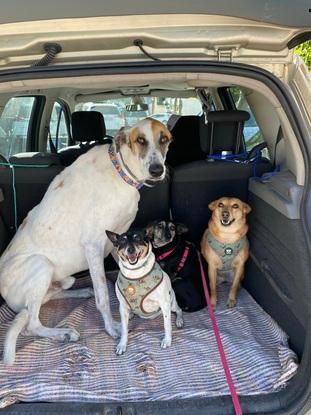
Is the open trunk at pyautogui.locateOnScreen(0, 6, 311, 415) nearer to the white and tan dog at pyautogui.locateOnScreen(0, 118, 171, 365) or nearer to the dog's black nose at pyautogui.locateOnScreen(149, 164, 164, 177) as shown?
the white and tan dog at pyautogui.locateOnScreen(0, 118, 171, 365)

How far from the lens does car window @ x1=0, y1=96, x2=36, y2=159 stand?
4418 mm

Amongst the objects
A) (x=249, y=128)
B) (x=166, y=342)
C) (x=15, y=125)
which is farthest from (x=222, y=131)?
(x=15, y=125)

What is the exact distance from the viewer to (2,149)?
14.8 feet

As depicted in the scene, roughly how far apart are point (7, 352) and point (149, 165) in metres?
1.41

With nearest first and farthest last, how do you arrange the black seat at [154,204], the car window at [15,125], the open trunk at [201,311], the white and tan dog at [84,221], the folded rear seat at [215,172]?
the open trunk at [201,311] → the white and tan dog at [84,221] → the folded rear seat at [215,172] → the black seat at [154,204] → the car window at [15,125]

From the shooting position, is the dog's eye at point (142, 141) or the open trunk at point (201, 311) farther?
the dog's eye at point (142, 141)

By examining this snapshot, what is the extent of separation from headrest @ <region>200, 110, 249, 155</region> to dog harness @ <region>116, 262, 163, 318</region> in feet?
4.11

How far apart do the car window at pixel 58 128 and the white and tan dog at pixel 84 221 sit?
2.98m

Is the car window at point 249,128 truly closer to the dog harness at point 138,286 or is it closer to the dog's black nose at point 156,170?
the dog's black nose at point 156,170

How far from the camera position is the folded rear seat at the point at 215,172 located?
346 cm

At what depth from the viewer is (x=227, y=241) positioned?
10.7 ft

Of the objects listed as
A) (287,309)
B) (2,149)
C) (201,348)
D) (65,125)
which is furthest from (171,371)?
(65,125)

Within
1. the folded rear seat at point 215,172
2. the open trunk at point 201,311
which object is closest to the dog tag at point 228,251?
the open trunk at point 201,311

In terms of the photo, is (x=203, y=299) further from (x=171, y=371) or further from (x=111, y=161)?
(x=111, y=161)
